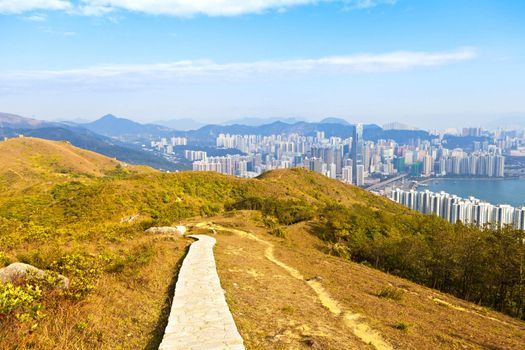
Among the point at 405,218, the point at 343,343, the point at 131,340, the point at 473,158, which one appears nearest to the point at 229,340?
the point at 131,340

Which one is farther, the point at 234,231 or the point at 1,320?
the point at 234,231

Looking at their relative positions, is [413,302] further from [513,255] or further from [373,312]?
[513,255]

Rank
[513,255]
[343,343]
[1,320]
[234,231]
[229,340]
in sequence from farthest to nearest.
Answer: [234,231] < [513,255] < [343,343] < [229,340] < [1,320]

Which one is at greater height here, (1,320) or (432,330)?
(1,320)

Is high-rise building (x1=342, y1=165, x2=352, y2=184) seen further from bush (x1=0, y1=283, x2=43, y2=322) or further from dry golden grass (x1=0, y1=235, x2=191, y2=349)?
bush (x1=0, y1=283, x2=43, y2=322)

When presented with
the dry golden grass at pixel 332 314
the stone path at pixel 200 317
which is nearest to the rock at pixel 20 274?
the stone path at pixel 200 317

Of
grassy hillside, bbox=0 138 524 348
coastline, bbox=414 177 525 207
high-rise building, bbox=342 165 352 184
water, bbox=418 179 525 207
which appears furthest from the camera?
high-rise building, bbox=342 165 352 184

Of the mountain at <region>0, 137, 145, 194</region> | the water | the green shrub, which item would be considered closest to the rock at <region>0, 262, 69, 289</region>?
the green shrub
